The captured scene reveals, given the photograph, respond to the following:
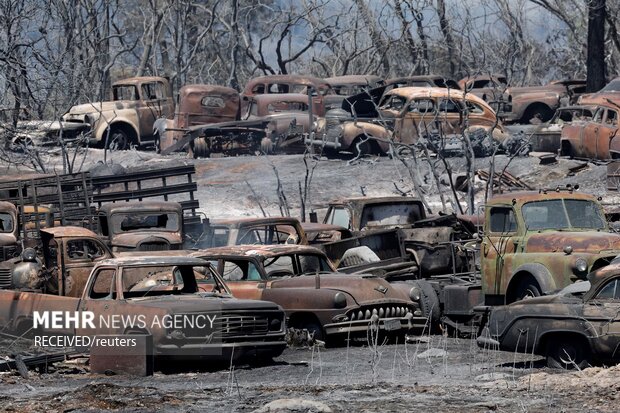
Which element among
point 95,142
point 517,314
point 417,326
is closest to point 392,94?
point 95,142

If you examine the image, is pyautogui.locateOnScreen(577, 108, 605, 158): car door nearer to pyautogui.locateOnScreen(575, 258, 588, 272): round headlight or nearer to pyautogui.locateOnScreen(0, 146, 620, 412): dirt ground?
pyautogui.locateOnScreen(0, 146, 620, 412): dirt ground

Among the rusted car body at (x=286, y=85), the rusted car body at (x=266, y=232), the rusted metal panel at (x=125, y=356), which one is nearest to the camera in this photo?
the rusted metal panel at (x=125, y=356)

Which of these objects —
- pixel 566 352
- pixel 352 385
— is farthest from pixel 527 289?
pixel 352 385

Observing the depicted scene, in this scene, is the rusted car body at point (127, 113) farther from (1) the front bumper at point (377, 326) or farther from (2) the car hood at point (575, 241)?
(1) the front bumper at point (377, 326)

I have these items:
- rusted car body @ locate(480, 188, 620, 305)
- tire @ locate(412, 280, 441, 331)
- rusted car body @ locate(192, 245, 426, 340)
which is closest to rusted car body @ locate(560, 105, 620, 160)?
rusted car body @ locate(480, 188, 620, 305)

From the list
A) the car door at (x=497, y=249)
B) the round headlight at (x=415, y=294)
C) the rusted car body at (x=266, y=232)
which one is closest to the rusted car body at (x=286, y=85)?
the rusted car body at (x=266, y=232)

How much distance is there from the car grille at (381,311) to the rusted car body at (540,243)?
129 cm

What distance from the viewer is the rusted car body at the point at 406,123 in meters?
28.9

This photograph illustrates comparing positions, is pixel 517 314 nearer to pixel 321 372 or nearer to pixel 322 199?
pixel 321 372

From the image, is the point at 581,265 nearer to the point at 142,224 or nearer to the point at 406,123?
the point at 142,224

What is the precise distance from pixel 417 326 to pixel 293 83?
21547 millimetres

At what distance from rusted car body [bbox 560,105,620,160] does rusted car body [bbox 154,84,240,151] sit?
913 centimetres

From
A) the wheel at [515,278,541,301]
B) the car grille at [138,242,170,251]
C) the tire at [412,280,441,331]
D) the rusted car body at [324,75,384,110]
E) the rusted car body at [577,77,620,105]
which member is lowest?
the tire at [412,280,441,331]

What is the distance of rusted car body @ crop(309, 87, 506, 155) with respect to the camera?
28875 millimetres
